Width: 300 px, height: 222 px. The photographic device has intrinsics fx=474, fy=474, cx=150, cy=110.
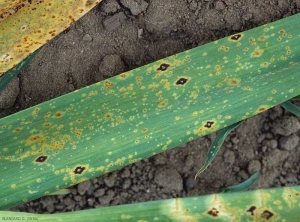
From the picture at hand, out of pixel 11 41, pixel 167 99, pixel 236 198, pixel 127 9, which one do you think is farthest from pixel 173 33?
pixel 236 198

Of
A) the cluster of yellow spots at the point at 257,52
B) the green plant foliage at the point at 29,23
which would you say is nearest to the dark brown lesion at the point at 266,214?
the cluster of yellow spots at the point at 257,52

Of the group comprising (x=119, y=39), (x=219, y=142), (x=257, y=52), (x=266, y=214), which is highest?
(x=119, y=39)

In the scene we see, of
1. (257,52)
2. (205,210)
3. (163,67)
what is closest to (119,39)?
(163,67)

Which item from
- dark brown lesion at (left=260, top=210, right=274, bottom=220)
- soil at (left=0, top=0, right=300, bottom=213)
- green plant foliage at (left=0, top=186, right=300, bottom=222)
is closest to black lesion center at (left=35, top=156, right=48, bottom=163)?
green plant foliage at (left=0, top=186, right=300, bottom=222)

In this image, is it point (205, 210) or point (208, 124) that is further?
point (208, 124)

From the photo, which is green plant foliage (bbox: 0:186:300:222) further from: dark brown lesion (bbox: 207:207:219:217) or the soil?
the soil

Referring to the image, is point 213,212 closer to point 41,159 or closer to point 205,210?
point 205,210
